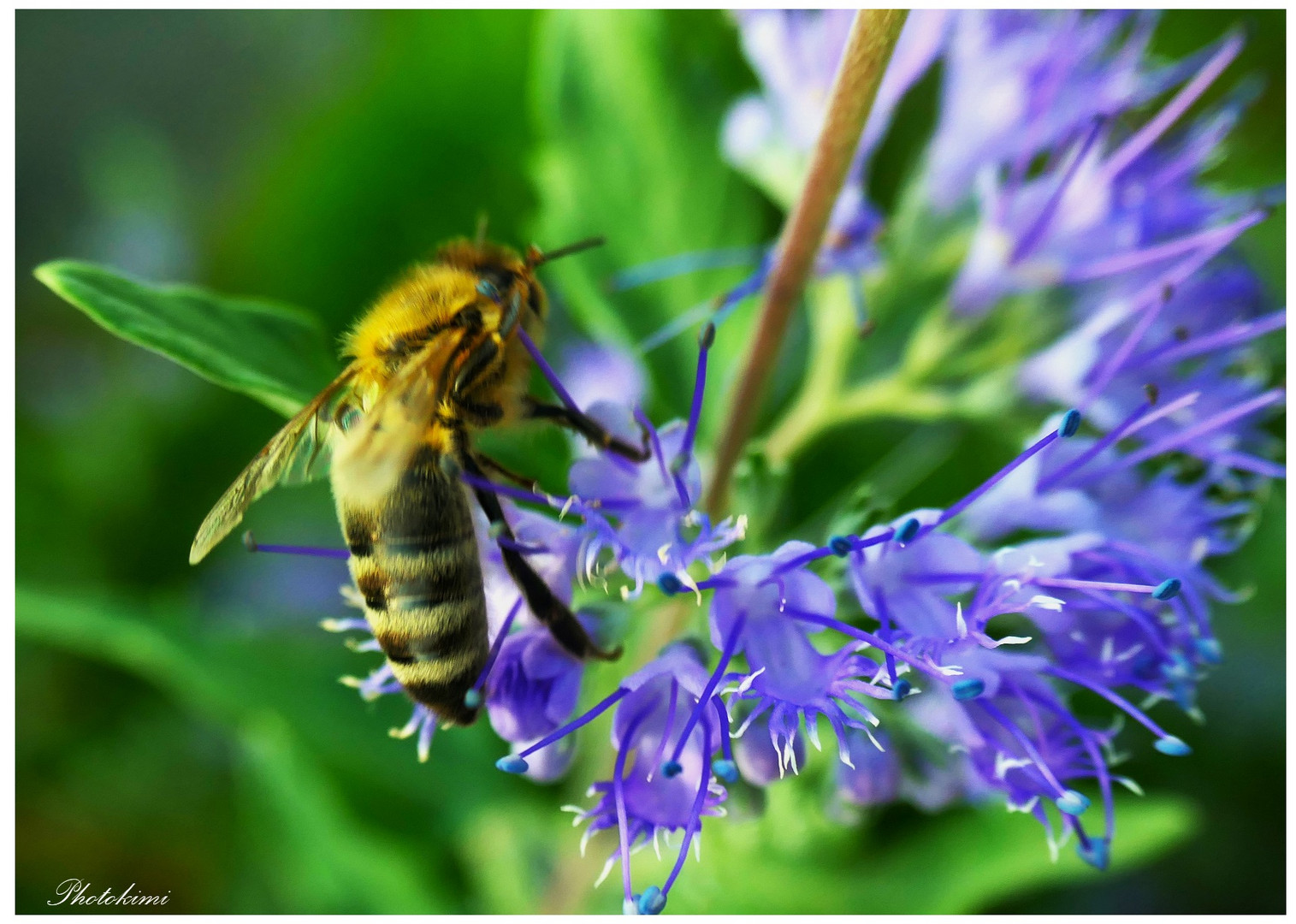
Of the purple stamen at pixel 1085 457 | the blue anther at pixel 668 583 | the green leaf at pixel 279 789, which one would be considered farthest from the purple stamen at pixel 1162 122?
the green leaf at pixel 279 789

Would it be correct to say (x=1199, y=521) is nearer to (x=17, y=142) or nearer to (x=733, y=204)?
(x=733, y=204)

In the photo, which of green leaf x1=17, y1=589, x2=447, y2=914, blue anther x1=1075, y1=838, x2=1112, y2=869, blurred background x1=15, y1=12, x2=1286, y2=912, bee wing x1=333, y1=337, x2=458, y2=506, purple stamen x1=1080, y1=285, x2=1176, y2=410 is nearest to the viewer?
bee wing x1=333, y1=337, x2=458, y2=506

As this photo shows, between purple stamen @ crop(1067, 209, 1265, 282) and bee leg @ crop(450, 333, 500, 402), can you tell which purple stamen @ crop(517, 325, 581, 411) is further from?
purple stamen @ crop(1067, 209, 1265, 282)

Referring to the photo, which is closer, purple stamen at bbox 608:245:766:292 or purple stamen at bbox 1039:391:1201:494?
purple stamen at bbox 1039:391:1201:494

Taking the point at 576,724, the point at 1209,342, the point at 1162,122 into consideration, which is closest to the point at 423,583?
the point at 576,724

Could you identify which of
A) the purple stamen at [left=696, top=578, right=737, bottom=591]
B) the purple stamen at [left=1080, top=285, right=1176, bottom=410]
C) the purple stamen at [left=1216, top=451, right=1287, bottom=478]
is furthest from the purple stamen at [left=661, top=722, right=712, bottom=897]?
the purple stamen at [left=1216, top=451, right=1287, bottom=478]

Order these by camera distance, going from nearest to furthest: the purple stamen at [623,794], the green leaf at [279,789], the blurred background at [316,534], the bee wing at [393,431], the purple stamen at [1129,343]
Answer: the bee wing at [393,431] < the purple stamen at [623,794] < the purple stamen at [1129,343] < the green leaf at [279,789] < the blurred background at [316,534]

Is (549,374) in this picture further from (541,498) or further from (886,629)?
(886,629)

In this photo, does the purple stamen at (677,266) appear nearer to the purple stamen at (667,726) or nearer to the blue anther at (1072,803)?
the purple stamen at (667,726)
